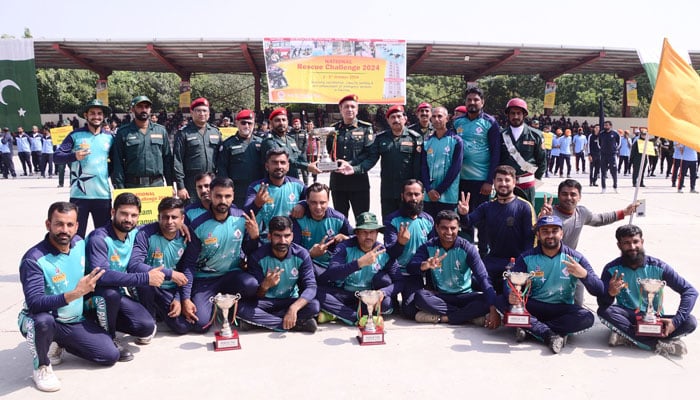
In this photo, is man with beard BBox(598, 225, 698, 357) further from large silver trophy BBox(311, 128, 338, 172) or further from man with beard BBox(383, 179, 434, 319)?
large silver trophy BBox(311, 128, 338, 172)

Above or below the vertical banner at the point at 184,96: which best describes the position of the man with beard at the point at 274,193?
below

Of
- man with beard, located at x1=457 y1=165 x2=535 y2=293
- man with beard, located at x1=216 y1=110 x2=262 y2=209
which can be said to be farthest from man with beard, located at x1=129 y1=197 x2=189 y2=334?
man with beard, located at x1=457 y1=165 x2=535 y2=293

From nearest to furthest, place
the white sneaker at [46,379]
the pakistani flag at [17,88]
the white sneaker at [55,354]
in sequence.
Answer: the white sneaker at [46,379], the white sneaker at [55,354], the pakistani flag at [17,88]

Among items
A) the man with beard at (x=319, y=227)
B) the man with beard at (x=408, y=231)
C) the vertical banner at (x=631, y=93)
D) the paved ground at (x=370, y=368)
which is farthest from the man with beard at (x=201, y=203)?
the vertical banner at (x=631, y=93)

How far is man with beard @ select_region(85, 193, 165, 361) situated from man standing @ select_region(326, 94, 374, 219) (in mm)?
2621

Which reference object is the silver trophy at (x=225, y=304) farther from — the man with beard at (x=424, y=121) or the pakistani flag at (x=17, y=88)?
the pakistani flag at (x=17, y=88)

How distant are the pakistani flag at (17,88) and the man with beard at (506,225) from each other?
1881 cm

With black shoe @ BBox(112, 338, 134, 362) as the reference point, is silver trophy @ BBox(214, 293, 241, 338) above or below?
above

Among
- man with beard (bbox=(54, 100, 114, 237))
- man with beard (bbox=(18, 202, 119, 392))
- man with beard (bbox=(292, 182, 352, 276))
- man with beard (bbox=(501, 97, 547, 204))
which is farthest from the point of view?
man with beard (bbox=(501, 97, 547, 204))

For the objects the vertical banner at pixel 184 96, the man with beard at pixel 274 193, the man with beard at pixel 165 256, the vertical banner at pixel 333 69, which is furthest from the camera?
the vertical banner at pixel 184 96

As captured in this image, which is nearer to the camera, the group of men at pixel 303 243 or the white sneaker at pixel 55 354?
the white sneaker at pixel 55 354

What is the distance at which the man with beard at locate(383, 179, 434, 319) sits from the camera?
16.8 ft

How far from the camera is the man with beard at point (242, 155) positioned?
6367 mm

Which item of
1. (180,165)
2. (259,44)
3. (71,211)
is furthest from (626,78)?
(71,211)
